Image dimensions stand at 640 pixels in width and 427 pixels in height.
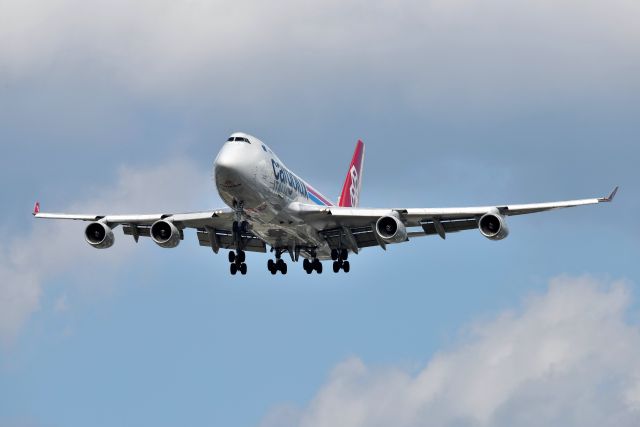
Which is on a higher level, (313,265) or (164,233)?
(164,233)

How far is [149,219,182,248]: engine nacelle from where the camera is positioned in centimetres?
6644

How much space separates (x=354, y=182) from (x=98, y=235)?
23.3m

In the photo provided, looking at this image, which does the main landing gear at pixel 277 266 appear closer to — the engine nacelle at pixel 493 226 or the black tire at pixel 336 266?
the black tire at pixel 336 266

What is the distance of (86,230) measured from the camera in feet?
225

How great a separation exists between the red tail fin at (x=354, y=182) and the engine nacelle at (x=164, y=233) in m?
17.6

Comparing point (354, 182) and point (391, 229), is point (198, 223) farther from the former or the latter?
point (354, 182)

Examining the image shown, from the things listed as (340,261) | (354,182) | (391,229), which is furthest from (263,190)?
(354,182)

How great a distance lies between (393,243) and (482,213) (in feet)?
15.9

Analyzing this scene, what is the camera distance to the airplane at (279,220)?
6081 cm

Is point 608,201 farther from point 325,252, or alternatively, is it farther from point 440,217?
point 325,252

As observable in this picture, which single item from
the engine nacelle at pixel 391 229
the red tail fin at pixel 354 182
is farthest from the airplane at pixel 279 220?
the red tail fin at pixel 354 182

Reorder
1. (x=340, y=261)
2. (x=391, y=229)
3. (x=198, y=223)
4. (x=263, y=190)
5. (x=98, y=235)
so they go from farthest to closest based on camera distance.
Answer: (x=340, y=261) → (x=98, y=235) → (x=198, y=223) → (x=391, y=229) → (x=263, y=190)

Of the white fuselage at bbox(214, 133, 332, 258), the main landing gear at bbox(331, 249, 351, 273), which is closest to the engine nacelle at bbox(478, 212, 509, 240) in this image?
the white fuselage at bbox(214, 133, 332, 258)

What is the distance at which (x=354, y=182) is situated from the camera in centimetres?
8650
